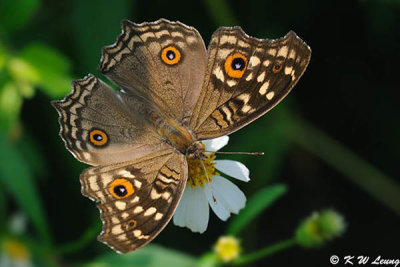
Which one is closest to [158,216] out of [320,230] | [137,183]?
[137,183]

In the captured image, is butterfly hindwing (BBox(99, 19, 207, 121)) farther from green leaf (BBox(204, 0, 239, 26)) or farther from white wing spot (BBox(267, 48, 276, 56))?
green leaf (BBox(204, 0, 239, 26))

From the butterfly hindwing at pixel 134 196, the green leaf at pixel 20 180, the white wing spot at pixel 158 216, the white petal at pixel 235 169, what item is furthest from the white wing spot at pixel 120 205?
the green leaf at pixel 20 180

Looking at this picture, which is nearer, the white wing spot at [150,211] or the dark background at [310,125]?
the white wing spot at [150,211]

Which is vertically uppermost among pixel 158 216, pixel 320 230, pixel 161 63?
pixel 161 63

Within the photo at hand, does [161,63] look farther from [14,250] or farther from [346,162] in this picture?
[346,162]

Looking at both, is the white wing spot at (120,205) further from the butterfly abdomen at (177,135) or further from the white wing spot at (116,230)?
the butterfly abdomen at (177,135)

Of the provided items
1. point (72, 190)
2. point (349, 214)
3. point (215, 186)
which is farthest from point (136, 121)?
point (349, 214)
